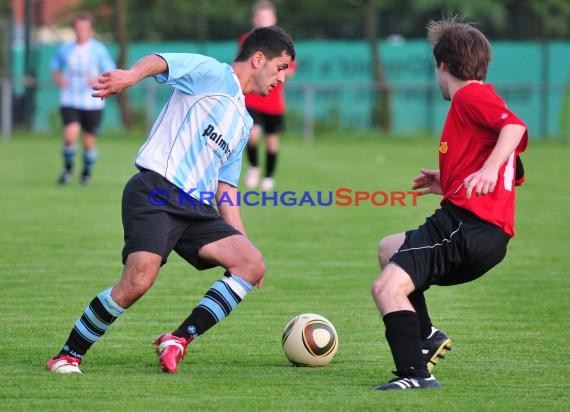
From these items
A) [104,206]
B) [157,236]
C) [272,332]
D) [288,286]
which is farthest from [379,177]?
[157,236]

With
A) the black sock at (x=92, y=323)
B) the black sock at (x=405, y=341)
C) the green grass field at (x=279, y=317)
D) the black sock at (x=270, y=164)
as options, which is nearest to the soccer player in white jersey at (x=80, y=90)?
the green grass field at (x=279, y=317)

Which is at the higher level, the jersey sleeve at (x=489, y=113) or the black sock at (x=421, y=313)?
the jersey sleeve at (x=489, y=113)

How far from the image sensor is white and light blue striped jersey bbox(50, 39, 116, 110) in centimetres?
1587

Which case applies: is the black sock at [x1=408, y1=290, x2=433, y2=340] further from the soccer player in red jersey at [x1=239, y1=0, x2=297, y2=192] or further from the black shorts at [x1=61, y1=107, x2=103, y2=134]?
the black shorts at [x1=61, y1=107, x2=103, y2=134]

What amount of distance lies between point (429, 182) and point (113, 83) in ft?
5.43

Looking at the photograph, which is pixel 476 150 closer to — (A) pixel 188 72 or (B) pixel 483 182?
(B) pixel 483 182

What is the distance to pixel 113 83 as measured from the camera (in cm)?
509

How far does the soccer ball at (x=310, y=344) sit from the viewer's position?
577 centimetres

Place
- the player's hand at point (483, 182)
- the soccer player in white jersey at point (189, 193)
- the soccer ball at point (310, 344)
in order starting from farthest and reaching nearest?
the soccer ball at point (310, 344), the soccer player in white jersey at point (189, 193), the player's hand at point (483, 182)

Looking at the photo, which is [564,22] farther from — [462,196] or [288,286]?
[462,196]

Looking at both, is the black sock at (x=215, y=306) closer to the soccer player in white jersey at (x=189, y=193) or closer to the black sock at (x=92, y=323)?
the soccer player in white jersey at (x=189, y=193)

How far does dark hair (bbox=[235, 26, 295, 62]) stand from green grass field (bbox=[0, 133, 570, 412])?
5.00 feet

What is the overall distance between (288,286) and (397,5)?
23024mm

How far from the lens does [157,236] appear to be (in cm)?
543
